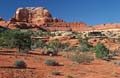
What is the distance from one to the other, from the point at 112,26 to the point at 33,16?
1375 inches

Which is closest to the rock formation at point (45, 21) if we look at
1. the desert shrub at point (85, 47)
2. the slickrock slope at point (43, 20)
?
the slickrock slope at point (43, 20)

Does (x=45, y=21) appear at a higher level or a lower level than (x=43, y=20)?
lower

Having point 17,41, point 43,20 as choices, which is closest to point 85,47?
point 17,41

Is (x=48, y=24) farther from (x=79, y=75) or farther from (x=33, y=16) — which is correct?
(x=79, y=75)

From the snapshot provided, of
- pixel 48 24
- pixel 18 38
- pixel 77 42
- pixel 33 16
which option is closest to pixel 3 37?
pixel 18 38

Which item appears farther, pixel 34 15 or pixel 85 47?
pixel 34 15

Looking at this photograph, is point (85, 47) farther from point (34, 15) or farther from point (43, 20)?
point (34, 15)

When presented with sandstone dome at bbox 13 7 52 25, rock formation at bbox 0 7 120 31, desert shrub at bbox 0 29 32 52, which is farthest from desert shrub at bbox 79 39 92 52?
sandstone dome at bbox 13 7 52 25

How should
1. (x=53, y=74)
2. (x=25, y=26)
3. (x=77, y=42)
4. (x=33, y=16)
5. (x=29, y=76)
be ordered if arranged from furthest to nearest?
1. (x=33, y=16)
2. (x=25, y=26)
3. (x=77, y=42)
4. (x=53, y=74)
5. (x=29, y=76)

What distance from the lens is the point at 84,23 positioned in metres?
149

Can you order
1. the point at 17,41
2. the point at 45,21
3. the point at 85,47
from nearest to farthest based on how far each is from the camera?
the point at 17,41 < the point at 85,47 < the point at 45,21

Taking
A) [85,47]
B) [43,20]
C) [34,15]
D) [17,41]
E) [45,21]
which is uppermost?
[34,15]

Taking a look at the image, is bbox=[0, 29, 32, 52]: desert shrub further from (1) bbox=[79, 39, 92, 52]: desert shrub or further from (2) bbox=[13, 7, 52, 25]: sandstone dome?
(2) bbox=[13, 7, 52, 25]: sandstone dome

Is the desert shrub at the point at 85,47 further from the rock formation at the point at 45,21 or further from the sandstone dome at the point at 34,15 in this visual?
the sandstone dome at the point at 34,15
